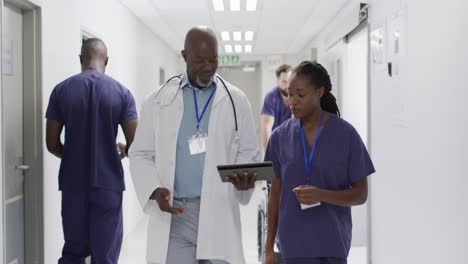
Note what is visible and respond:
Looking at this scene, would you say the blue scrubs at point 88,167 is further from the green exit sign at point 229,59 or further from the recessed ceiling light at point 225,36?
the green exit sign at point 229,59

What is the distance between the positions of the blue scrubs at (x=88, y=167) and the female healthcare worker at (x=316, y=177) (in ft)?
4.34

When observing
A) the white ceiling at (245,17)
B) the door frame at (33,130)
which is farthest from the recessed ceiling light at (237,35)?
the door frame at (33,130)

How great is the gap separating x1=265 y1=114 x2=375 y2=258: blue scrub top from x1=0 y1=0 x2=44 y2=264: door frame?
1.88 metres

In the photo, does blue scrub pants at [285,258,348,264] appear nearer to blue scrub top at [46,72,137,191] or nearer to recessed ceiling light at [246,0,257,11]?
blue scrub top at [46,72,137,191]

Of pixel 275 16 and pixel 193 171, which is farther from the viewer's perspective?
pixel 275 16

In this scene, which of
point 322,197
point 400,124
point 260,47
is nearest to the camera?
point 322,197

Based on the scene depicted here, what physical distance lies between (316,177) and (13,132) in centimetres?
194

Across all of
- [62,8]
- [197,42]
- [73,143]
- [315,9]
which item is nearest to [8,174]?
[73,143]

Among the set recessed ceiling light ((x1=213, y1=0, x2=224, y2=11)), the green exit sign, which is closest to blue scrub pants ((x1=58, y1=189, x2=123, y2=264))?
recessed ceiling light ((x1=213, y1=0, x2=224, y2=11))

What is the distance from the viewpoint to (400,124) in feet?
11.8

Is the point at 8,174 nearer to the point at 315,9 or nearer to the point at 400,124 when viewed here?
the point at 400,124

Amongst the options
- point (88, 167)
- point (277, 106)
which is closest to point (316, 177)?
point (88, 167)

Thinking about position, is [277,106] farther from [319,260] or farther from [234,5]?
[319,260]

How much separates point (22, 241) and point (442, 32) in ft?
8.77
